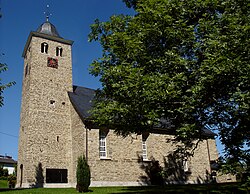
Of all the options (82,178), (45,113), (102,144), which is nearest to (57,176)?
(45,113)

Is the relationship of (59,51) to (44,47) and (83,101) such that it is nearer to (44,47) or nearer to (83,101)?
(44,47)

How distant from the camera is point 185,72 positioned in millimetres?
10875

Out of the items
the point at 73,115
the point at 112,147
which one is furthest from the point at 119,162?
the point at 73,115

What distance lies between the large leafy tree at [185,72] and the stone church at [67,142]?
12.0 metres

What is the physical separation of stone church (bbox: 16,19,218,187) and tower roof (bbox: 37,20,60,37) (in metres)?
0.46

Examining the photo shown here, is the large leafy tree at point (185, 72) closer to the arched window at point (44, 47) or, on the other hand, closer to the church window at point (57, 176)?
the church window at point (57, 176)

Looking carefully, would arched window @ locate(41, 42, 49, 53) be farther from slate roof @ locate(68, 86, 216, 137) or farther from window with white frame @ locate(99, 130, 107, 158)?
window with white frame @ locate(99, 130, 107, 158)

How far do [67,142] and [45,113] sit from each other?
3609mm

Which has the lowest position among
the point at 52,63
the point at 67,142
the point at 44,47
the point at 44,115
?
the point at 67,142

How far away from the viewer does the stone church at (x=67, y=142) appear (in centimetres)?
A: 2361

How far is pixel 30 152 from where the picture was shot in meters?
24.6

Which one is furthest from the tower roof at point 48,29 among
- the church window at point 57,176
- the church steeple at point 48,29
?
the church window at point 57,176

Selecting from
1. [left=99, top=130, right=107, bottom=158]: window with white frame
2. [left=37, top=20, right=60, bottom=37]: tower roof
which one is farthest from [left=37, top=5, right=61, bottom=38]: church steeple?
[left=99, top=130, right=107, bottom=158]: window with white frame

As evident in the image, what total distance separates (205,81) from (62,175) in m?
22.3
